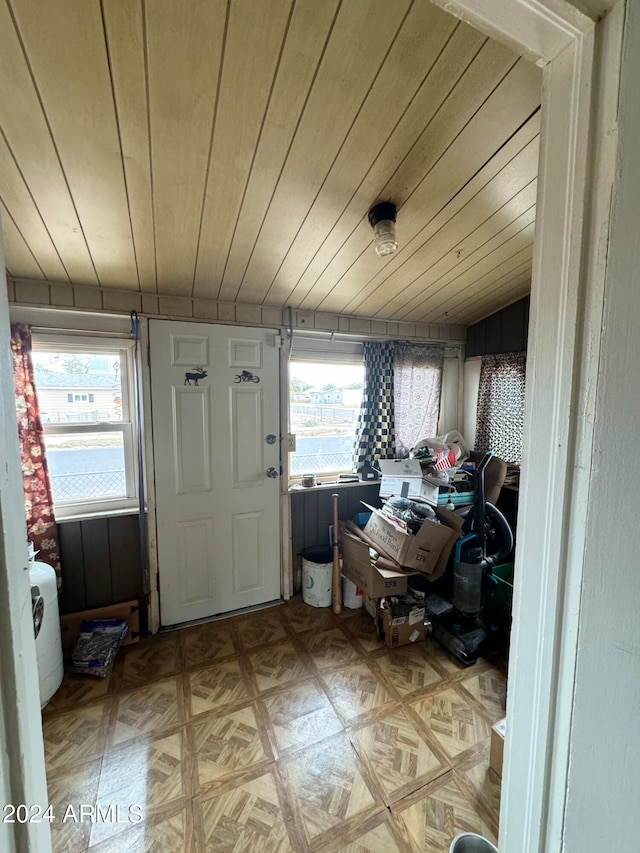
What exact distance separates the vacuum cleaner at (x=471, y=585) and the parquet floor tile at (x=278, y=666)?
0.86 m

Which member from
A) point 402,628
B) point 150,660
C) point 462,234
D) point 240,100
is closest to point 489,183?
point 462,234

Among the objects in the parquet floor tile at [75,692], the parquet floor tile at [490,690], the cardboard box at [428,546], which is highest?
the cardboard box at [428,546]

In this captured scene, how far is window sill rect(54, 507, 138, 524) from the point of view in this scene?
2.03 m

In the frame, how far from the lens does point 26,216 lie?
1330 mm

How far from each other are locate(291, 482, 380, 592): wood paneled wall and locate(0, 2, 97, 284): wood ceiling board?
1939 millimetres

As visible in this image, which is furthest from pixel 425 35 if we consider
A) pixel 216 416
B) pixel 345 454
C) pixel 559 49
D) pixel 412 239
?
pixel 345 454

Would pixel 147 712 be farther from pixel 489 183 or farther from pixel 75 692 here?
pixel 489 183

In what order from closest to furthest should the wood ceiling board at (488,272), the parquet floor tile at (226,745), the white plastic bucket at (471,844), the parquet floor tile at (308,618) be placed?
1. the white plastic bucket at (471,844)
2. the parquet floor tile at (226,745)
3. the wood ceiling board at (488,272)
4. the parquet floor tile at (308,618)

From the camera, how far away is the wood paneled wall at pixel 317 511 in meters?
2.61

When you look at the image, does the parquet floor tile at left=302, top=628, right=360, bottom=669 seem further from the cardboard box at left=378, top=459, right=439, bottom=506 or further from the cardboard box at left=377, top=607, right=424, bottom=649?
the cardboard box at left=378, top=459, right=439, bottom=506

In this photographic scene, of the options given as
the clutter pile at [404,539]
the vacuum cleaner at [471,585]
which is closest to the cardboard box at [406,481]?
the clutter pile at [404,539]

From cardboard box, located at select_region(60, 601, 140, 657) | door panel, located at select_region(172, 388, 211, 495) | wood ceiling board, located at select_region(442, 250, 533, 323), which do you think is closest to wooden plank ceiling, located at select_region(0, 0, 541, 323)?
wood ceiling board, located at select_region(442, 250, 533, 323)

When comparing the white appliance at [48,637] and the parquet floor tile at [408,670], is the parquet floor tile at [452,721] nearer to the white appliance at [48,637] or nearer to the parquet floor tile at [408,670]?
the parquet floor tile at [408,670]

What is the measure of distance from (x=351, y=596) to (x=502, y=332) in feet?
7.39
